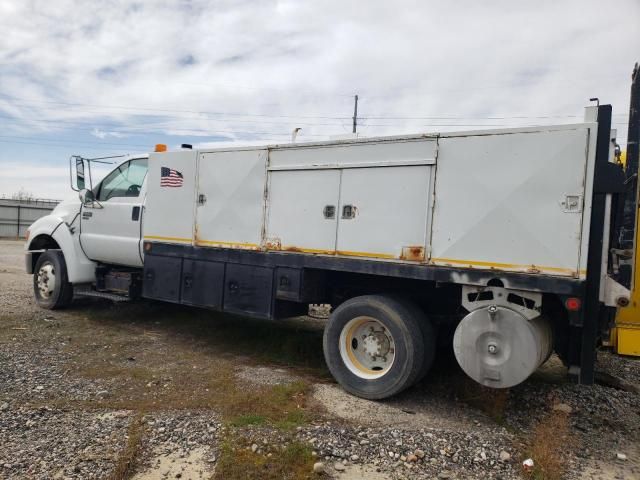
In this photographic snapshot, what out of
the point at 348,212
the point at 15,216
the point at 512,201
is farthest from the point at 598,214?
the point at 15,216

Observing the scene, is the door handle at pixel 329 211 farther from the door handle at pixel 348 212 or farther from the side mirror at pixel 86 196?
the side mirror at pixel 86 196

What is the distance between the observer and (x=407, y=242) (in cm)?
488

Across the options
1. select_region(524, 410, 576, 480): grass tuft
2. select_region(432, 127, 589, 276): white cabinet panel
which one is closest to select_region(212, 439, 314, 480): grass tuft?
Result: select_region(524, 410, 576, 480): grass tuft

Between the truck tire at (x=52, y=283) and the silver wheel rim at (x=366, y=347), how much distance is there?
5505 mm

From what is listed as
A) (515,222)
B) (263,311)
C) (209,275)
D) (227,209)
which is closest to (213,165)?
(227,209)

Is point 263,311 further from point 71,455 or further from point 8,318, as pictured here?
point 8,318

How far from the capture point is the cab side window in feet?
25.4

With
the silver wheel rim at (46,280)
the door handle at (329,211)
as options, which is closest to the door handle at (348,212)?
the door handle at (329,211)

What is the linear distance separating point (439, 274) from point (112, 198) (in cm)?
553

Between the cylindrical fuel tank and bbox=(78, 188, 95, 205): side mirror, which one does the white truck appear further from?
bbox=(78, 188, 95, 205): side mirror

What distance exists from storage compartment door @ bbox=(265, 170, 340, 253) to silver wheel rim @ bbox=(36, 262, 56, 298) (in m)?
4.76

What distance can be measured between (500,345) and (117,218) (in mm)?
5856

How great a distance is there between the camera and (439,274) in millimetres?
4676

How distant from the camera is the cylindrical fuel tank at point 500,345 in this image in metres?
4.27
